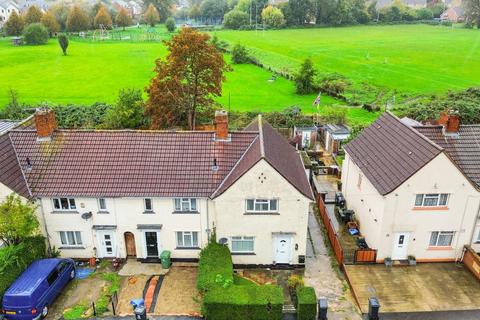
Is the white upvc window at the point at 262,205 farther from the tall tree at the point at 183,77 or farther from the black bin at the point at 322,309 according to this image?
the tall tree at the point at 183,77

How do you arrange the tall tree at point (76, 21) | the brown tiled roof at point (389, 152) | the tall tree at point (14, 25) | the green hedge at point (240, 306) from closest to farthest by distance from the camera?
1. the green hedge at point (240, 306)
2. the brown tiled roof at point (389, 152)
3. the tall tree at point (14, 25)
4. the tall tree at point (76, 21)

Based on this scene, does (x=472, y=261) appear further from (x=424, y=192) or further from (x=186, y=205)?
(x=186, y=205)

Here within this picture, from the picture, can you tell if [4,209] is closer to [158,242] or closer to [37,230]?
[37,230]

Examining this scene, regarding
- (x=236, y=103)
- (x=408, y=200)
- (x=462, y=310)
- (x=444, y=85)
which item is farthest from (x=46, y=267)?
(x=444, y=85)

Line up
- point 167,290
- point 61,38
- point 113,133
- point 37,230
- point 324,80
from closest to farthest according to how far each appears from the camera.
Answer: point 167,290 → point 37,230 → point 113,133 → point 324,80 → point 61,38

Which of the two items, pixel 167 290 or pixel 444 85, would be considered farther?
pixel 444 85

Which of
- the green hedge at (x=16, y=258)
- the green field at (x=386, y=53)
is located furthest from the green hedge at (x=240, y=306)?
the green field at (x=386, y=53)
